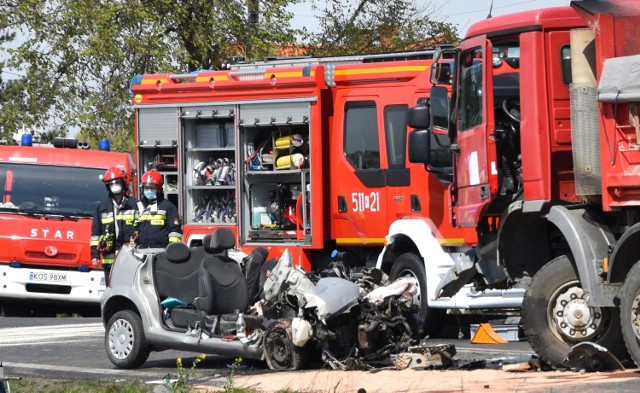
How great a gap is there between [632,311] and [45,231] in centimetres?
1188

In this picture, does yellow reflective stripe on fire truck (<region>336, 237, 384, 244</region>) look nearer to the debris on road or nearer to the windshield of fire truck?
the windshield of fire truck

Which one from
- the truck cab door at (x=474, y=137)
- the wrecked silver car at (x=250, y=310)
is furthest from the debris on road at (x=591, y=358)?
the truck cab door at (x=474, y=137)

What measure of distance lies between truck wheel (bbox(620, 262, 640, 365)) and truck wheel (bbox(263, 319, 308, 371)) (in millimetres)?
2784

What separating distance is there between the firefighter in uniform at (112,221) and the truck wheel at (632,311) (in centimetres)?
747

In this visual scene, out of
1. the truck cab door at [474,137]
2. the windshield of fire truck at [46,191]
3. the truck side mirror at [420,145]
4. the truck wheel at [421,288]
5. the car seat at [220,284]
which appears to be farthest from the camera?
the windshield of fire truck at [46,191]

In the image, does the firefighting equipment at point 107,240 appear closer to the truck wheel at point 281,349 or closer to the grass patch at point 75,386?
the grass patch at point 75,386

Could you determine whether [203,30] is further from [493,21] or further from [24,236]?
[493,21]

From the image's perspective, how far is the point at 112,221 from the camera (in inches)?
635

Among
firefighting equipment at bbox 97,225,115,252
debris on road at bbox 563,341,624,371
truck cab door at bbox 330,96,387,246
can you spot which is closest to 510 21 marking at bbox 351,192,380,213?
truck cab door at bbox 330,96,387,246

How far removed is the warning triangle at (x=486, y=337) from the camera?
46.8ft

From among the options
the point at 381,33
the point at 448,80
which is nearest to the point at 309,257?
the point at 448,80

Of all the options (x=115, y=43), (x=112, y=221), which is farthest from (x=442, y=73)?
(x=115, y=43)

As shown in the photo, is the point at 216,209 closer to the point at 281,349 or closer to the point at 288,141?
the point at 288,141

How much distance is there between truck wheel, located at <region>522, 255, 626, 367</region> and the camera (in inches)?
410
